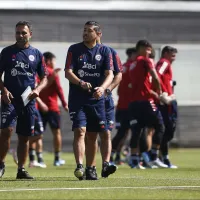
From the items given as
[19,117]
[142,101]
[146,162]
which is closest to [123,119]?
[146,162]

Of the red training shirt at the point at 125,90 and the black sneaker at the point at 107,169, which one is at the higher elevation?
the red training shirt at the point at 125,90

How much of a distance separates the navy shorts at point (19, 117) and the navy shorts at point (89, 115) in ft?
2.16

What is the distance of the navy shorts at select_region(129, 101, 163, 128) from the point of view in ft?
55.6

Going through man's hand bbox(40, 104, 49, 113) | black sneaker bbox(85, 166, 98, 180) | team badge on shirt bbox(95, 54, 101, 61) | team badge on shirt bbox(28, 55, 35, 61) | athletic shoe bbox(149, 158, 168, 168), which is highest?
team badge on shirt bbox(95, 54, 101, 61)

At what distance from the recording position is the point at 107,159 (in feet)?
41.0

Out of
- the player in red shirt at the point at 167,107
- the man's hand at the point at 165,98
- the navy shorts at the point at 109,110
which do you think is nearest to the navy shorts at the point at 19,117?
the navy shorts at the point at 109,110

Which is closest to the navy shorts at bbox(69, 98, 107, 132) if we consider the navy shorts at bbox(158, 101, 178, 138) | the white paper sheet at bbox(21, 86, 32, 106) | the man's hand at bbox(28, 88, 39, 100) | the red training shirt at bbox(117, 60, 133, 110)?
the man's hand at bbox(28, 88, 39, 100)

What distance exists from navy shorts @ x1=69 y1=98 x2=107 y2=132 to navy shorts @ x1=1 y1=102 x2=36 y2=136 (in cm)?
66

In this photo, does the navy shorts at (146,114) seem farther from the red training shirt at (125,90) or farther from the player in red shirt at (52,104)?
the player in red shirt at (52,104)

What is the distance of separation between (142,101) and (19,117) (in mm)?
4843

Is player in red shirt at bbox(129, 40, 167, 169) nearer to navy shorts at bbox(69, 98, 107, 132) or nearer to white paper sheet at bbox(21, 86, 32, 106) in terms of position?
navy shorts at bbox(69, 98, 107, 132)

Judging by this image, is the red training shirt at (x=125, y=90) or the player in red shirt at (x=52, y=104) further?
the player in red shirt at (x=52, y=104)

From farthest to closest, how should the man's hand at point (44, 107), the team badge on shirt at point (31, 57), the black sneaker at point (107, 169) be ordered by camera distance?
the man's hand at point (44, 107) < the team badge on shirt at point (31, 57) < the black sneaker at point (107, 169)

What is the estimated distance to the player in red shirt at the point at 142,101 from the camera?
16.9m
